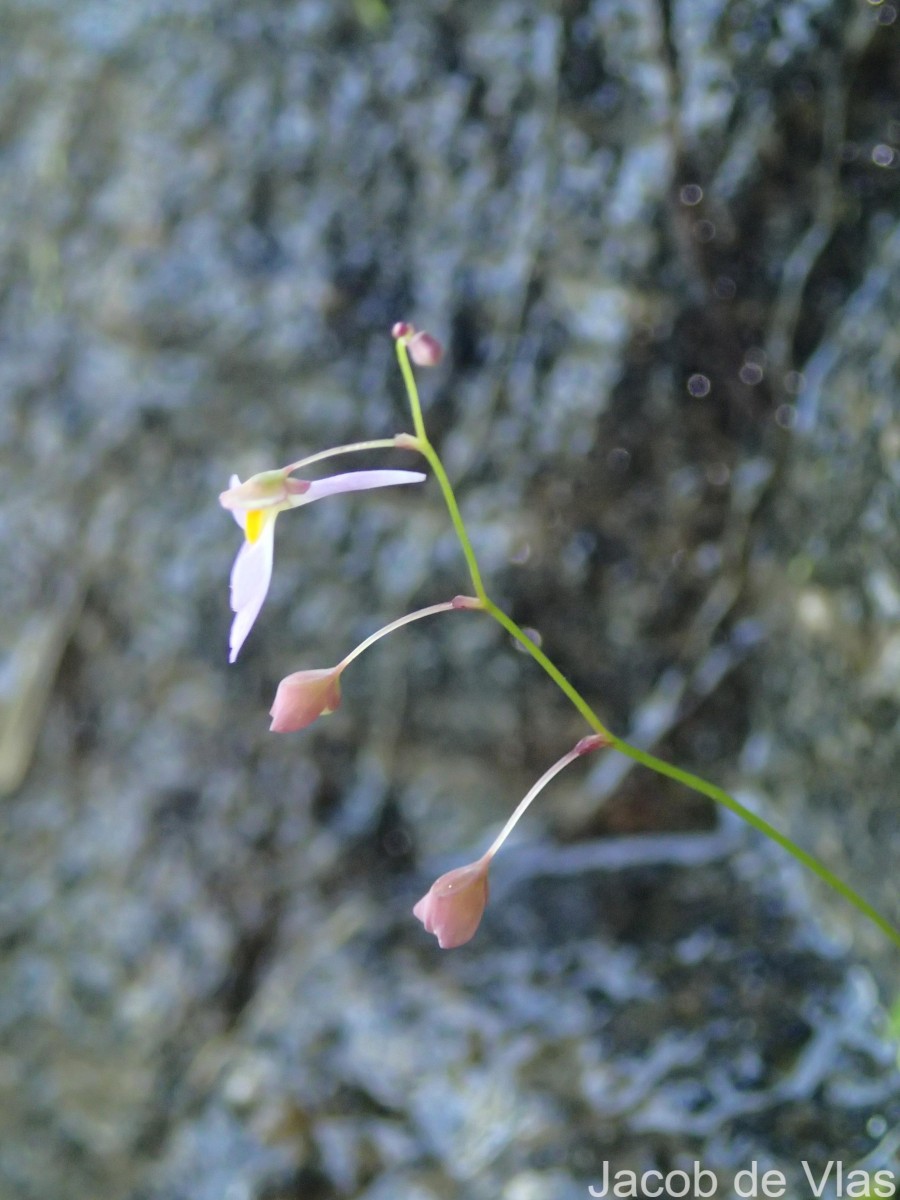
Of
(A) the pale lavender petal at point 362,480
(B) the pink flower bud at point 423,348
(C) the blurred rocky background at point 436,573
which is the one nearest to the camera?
(A) the pale lavender petal at point 362,480

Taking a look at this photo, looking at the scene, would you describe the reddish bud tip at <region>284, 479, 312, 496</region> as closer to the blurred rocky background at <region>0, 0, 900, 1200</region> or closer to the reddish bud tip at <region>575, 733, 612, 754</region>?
the reddish bud tip at <region>575, 733, 612, 754</region>

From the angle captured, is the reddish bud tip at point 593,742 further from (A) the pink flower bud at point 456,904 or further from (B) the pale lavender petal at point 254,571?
(B) the pale lavender petal at point 254,571

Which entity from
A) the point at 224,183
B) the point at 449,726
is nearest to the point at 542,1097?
the point at 449,726

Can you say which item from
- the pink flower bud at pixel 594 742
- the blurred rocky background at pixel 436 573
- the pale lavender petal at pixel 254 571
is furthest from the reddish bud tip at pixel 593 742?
the blurred rocky background at pixel 436 573

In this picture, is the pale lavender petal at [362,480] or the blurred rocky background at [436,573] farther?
the blurred rocky background at [436,573]

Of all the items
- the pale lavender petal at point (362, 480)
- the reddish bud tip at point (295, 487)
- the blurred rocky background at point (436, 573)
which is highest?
the pale lavender petal at point (362, 480)

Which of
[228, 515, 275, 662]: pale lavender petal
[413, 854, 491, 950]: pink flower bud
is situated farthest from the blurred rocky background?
[228, 515, 275, 662]: pale lavender petal

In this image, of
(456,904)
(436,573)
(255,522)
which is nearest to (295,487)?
(255,522)
